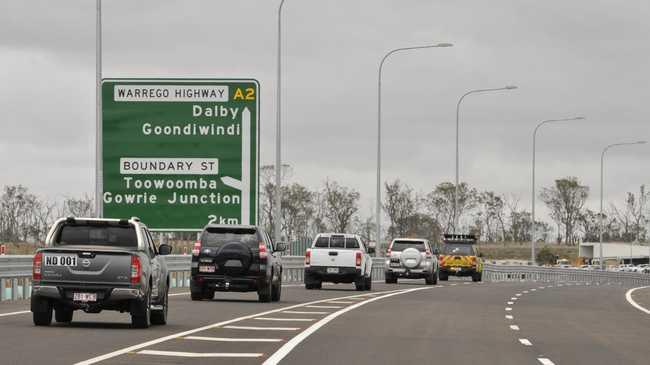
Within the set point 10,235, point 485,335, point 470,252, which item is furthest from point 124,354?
point 10,235

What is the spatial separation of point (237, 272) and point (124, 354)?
16925 millimetres

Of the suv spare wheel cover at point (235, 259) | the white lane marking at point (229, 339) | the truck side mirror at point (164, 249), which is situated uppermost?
the truck side mirror at point (164, 249)

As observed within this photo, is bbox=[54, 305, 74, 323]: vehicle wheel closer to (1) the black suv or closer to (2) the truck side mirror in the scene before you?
(2) the truck side mirror

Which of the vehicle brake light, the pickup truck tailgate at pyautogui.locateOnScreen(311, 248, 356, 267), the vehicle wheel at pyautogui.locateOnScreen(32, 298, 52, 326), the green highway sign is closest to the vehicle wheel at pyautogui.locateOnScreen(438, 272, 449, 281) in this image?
the pickup truck tailgate at pyautogui.locateOnScreen(311, 248, 356, 267)

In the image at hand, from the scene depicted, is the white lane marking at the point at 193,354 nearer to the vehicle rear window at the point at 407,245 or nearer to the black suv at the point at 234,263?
the black suv at the point at 234,263

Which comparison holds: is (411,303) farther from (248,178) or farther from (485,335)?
(485,335)

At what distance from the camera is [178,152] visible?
41.2 metres

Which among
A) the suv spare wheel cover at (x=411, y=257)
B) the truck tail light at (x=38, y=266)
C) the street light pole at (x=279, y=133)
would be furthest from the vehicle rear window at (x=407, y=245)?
the truck tail light at (x=38, y=266)

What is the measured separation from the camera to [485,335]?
23.5m

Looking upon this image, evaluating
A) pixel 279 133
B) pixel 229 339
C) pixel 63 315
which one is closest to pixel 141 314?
pixel 63 315

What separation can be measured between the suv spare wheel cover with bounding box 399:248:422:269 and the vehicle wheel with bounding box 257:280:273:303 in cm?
2271

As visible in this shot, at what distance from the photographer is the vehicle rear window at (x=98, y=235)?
23156mm

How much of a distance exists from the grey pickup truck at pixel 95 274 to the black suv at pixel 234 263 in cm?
1118

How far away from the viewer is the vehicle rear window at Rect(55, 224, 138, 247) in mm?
23156
